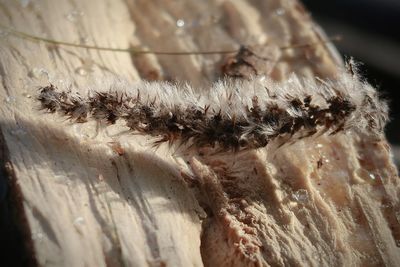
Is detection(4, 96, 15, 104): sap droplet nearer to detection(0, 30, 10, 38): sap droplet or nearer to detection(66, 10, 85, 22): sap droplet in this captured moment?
detection(0, 30, 10, 38): sap droplet

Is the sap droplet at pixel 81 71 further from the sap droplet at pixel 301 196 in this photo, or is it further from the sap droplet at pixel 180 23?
the sap droplet at pixel 301 196

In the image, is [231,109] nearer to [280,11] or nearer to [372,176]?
[372,176]

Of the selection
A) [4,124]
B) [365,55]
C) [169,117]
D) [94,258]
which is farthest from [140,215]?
[365,55]

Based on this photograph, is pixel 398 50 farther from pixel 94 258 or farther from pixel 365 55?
pixel 94 258

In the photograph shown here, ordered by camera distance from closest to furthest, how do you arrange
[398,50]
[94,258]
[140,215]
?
[94,258], [140,215], [398,50]

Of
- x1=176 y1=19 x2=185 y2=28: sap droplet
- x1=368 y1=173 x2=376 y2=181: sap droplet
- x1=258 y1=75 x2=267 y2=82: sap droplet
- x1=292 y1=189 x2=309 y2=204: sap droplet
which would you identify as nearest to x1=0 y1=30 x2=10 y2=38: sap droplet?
x1=176 y1=19 x2=185 y2=28: sap droplet
